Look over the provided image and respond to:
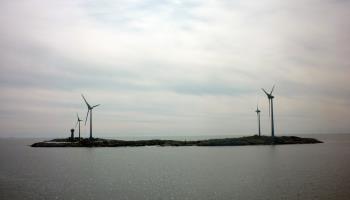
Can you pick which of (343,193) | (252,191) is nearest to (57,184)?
(252,191)

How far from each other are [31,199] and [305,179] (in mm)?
33682

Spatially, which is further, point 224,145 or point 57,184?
point 224,145

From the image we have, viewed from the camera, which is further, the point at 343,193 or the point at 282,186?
the point at 282,186

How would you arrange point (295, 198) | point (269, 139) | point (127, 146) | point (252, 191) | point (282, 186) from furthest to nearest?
1. point (127, 146)
2. point (269, 139)
3. point (282, 186)
4. point (252, 191)
5. point (295, 198)

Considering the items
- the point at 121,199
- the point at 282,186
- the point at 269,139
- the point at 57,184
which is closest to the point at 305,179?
the point at 282,186

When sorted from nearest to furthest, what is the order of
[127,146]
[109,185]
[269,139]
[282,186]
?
[282,186]
[109,185]
[269,139]
[127,146]

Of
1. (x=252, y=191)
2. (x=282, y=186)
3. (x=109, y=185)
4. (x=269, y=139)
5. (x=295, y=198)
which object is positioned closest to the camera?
(x=295, y=198)

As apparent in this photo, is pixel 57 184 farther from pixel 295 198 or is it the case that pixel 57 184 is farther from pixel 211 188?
pixel 295 198

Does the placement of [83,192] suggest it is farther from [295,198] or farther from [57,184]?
[295,198]

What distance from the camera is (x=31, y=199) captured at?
134 ft

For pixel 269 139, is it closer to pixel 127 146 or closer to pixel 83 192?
pixel 127 146

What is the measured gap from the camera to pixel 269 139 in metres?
156

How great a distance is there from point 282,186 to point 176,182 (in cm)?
1375

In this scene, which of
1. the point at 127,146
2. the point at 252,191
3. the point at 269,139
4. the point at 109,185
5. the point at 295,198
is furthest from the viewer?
the point at 127,146
